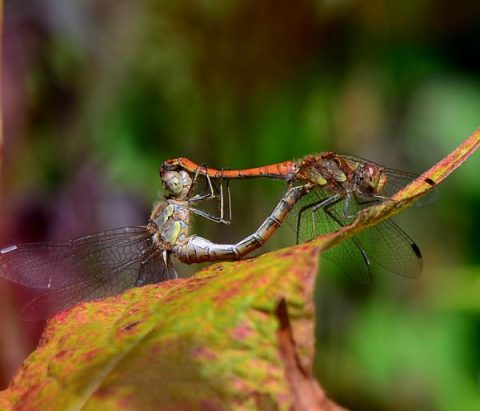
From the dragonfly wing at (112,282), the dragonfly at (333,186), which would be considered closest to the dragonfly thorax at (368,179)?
the dragonfly at (333,186)

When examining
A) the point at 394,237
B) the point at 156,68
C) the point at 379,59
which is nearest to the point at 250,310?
the point at 394,237

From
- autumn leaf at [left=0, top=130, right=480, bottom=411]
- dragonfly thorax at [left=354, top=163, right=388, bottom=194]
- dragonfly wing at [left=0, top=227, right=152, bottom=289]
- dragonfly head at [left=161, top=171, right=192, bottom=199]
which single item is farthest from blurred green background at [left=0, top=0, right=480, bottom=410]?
autumn leaf at [left=0, top=130, right=480, bottom=411]

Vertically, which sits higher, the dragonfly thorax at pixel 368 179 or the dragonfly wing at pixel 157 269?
the dragonfly thorax at pixel 368 179

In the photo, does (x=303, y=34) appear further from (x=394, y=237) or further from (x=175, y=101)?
(x=394, y=237)

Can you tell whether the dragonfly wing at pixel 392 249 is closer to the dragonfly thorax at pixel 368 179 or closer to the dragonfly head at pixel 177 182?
the dragonfly thorax at pixel 368 179

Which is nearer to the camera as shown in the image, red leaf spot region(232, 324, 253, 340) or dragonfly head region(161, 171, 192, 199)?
red leaf spot region(232, 324, 253, 340)

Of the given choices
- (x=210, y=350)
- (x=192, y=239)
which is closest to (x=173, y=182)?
(x=192, y=239)

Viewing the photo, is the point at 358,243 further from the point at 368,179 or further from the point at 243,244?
the point at 243,244

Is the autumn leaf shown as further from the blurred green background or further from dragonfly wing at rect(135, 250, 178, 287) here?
the blurred green background
